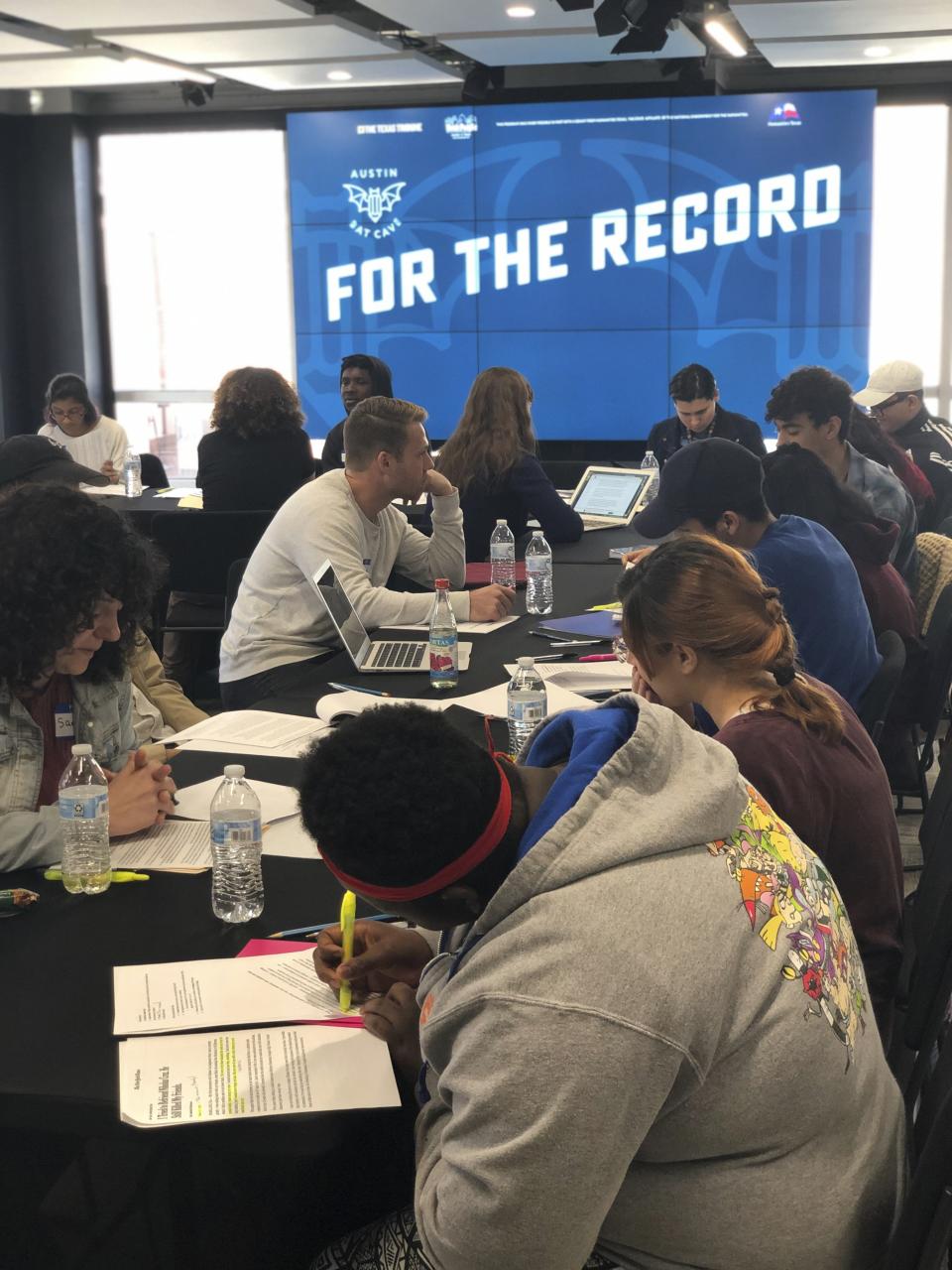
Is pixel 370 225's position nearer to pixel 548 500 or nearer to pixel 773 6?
pixel 773 6

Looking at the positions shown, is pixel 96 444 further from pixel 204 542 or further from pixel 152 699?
pixel 152 699

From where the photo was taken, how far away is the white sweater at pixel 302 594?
3.51 meters

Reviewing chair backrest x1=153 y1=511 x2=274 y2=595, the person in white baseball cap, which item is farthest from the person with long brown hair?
the person in white baseball cap

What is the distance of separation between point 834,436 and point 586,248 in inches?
180

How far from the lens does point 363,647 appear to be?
3.17 m

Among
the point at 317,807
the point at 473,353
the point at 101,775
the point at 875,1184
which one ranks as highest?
the point at 473,353

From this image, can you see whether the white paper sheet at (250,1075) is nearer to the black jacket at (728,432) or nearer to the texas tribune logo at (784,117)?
the black jacket at (728,432)

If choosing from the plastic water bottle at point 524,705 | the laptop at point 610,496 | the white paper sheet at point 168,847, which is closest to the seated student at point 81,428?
the laptop at point 610,496

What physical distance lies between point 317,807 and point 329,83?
310 inches

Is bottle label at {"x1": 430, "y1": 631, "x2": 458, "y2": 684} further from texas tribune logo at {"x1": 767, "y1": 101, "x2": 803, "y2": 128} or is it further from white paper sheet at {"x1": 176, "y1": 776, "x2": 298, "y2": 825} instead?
texas tribune logo at {"x1": 767, "y1": 101, "x2": 803, "y2": 128}

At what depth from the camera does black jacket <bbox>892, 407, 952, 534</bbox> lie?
545 centimetres

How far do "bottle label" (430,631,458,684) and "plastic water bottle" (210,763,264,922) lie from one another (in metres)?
1.03

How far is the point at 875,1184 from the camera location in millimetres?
1199

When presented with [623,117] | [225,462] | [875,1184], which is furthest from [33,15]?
[875,1184]
